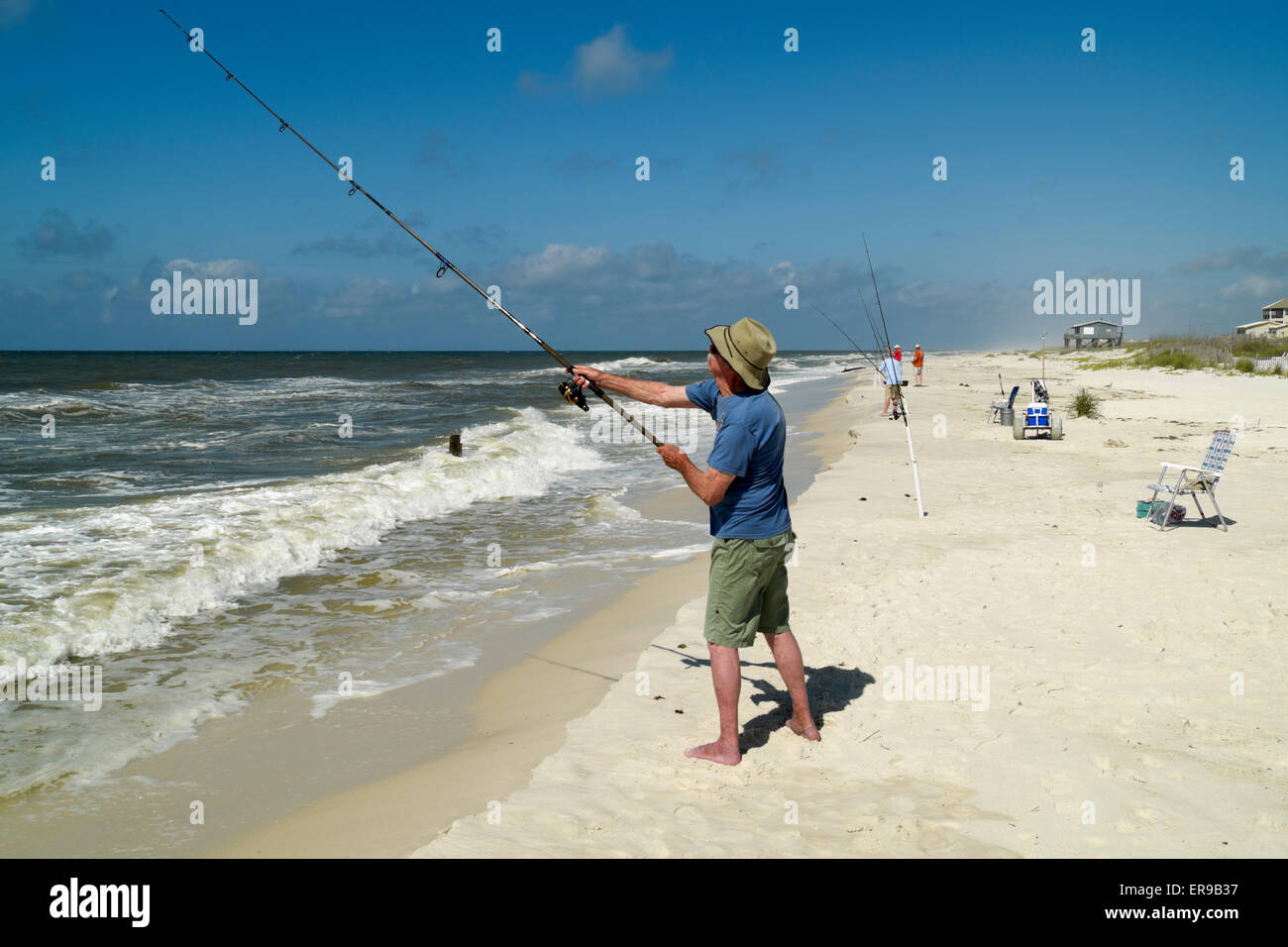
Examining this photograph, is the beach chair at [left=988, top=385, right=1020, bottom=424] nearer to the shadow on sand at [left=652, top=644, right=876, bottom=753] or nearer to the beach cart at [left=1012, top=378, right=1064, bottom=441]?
the beach cart at [left=1012, top=378, right=1064, bottom=441]

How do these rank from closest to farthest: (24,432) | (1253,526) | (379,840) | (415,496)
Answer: (379,840) < (1253,526) < (415,496) < (24,432)

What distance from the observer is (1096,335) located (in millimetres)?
73125

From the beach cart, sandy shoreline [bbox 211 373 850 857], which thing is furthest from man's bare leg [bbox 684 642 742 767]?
the beach cart

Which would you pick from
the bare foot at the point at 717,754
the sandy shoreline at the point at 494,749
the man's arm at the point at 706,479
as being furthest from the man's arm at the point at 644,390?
the sandy shoreline at the point at 494,749

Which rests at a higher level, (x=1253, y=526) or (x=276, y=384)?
(x=276, y=384)

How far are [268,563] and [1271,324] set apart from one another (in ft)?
212

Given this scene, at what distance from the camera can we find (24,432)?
757 inches

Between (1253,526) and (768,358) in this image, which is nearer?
(768,358)
